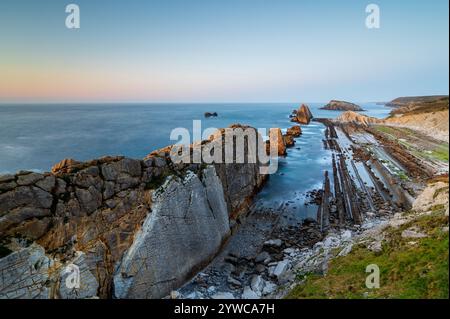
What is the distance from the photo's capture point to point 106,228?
42.5ft

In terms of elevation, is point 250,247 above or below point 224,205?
below

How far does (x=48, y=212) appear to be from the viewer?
11578 millimetres

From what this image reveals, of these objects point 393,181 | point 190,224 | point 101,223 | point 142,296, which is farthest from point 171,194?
point 393,181

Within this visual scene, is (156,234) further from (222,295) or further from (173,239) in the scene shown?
(222,295)

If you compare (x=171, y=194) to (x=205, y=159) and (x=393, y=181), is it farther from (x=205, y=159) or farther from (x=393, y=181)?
(x=393, y=181)

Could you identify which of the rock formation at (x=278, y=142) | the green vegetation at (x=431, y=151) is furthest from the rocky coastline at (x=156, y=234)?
the rock formation at (x=278, y=142)

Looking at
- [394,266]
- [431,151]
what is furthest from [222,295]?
[431,151]

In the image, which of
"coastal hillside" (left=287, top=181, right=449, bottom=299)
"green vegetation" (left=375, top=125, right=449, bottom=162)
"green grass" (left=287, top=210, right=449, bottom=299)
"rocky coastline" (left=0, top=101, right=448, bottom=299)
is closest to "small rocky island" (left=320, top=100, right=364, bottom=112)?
"rocky coastline" (left=0, top=101, right=448, bottom=299)

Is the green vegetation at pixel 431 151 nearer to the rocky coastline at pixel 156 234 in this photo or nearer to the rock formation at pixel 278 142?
the rocky coastline at pixel 156 234

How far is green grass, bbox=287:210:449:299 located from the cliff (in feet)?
23.0

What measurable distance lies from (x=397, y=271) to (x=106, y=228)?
43.4 ft

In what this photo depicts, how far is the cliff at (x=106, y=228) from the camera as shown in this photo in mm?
10781

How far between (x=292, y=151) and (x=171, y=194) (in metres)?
40.1

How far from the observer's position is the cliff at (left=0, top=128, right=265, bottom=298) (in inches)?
424
